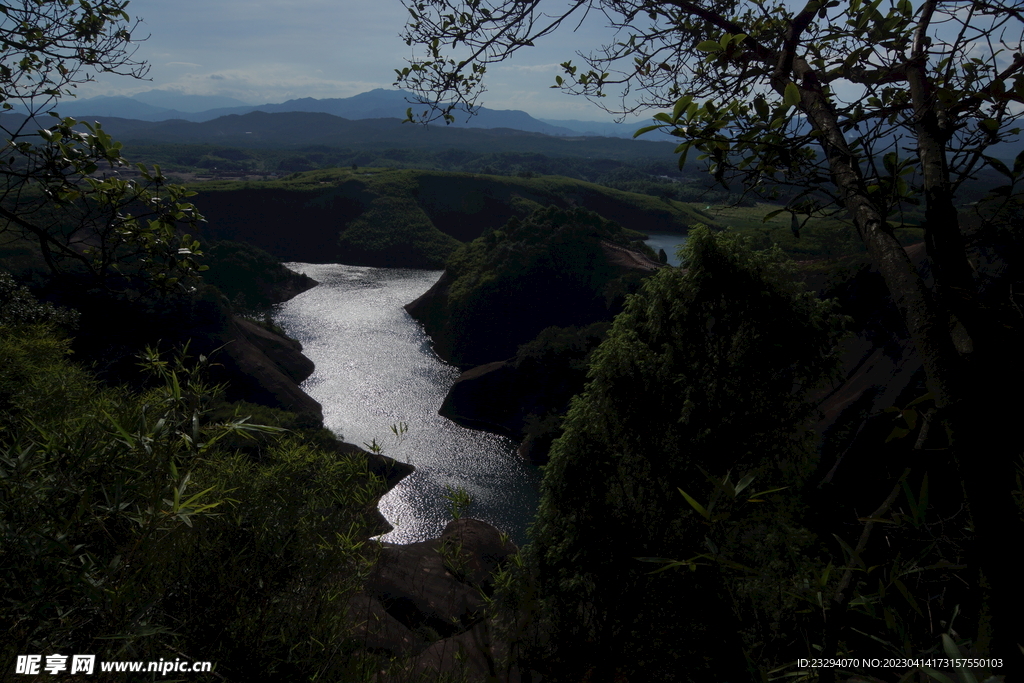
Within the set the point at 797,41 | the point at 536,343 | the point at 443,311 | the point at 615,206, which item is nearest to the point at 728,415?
the point at 797,41

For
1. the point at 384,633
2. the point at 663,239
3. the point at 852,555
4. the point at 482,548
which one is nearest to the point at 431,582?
the point at 482,548

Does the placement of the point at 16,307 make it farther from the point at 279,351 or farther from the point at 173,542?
the point at 279,351

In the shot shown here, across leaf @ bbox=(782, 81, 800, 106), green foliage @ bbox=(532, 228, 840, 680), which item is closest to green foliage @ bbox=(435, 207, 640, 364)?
green foliage @ bbox=(532, 228, 840, 680)

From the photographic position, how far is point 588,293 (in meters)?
40.5

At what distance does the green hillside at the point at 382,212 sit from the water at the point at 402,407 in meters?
18.8

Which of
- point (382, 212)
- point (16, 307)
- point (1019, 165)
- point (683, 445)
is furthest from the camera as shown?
point (382, 212)

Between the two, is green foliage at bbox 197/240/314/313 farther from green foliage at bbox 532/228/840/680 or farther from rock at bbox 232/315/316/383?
green foliage at bbox 532/228/840/680

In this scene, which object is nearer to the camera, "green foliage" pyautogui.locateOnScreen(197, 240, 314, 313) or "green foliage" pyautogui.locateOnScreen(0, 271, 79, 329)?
"green foliage" pyautogui.locateOnScreen(0, 271, 79, 329)

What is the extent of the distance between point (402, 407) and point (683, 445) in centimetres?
2691

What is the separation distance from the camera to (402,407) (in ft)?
112

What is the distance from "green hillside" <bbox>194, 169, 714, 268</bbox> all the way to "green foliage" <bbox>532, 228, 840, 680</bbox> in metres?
65.8

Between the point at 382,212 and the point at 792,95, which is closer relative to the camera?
the point at 792,95

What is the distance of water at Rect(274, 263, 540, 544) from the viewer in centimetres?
2378

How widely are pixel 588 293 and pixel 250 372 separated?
77.6 ft
